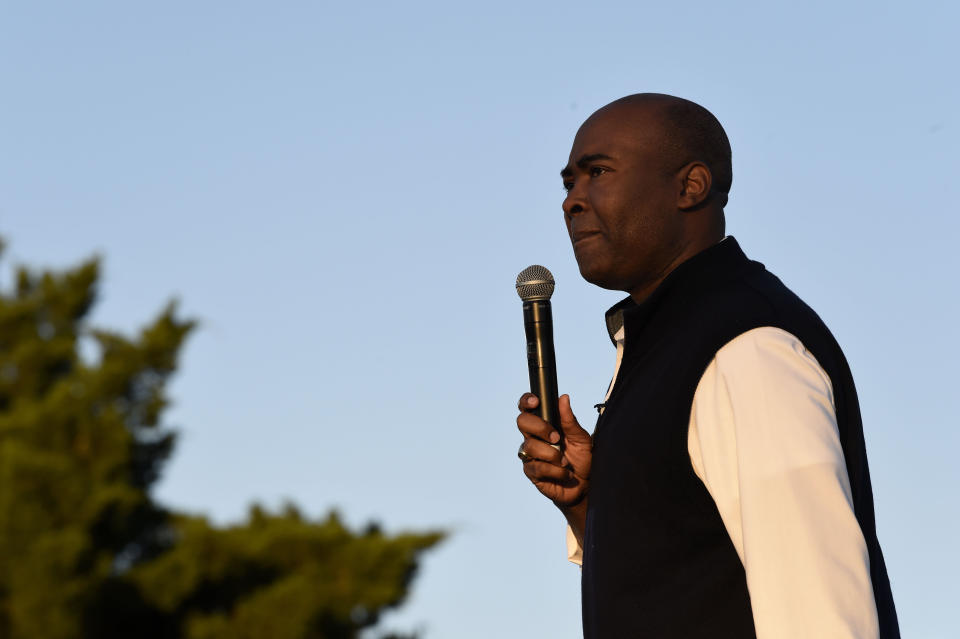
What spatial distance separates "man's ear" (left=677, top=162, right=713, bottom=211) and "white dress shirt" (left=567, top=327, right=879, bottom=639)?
565mm

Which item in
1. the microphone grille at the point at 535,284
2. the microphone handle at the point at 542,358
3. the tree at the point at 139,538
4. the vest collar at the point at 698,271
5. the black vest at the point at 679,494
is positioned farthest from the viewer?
the tree at the point at 139,538

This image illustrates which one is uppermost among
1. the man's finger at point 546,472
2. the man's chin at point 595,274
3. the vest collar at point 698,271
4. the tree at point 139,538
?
the tree at point 139,538

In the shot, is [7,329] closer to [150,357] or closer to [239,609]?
[150,357]

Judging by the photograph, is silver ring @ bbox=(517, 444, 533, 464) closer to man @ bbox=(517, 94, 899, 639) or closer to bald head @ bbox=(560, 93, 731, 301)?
man @ bbox=(517, 94, 899, 639)

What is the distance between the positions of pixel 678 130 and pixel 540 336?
0.62 metres

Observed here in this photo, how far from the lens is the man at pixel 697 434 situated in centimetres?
232

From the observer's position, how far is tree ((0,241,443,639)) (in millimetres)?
16438

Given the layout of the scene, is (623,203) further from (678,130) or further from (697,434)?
(697,434)

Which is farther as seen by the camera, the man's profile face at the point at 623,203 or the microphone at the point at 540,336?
the microphone at the point at 540,336

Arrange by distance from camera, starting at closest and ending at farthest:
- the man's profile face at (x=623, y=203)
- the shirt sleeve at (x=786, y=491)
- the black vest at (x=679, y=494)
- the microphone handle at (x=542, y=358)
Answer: the shirt sleeve at (x=786, y=491) < the black vest at (x=679, y=494) < the man's profile face at (x=623, y=203) < the microphone handle at (x=542, y=358)

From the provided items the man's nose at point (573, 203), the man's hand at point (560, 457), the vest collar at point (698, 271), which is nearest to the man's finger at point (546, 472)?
the man's hand at point (560, 457)

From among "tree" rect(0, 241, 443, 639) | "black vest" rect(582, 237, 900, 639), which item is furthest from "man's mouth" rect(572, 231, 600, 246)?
"tree" rect(0, 241, 443, 639)

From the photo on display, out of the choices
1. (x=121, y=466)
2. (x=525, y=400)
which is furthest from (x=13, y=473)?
(x=525, y=400)

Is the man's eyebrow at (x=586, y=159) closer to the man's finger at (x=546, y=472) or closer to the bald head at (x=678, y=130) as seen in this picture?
the bald head at (x=678, y=130)
